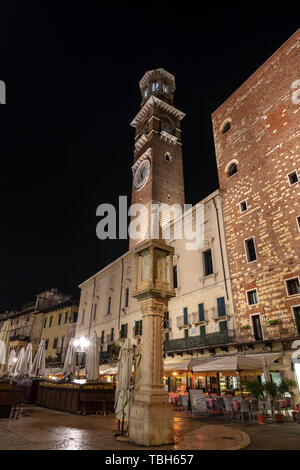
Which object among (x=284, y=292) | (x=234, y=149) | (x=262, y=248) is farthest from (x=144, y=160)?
(x=284, y=292)

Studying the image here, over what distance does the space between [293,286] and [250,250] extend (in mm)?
3817

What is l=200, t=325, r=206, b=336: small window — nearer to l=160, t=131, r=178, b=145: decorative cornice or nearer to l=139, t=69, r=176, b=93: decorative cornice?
l=160, t=131, r=178, b=145: decorative cornice

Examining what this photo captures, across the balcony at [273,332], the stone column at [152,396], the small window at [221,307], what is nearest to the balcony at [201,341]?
the balcony at [273,332]

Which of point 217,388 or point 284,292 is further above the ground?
point 284,292

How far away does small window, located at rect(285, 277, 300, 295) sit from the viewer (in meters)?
15.4

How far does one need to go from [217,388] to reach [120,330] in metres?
13.3

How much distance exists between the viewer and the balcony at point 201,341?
17.2 meters

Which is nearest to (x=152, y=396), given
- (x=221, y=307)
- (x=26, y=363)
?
(x=221, y=307)

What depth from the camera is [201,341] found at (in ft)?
61.1

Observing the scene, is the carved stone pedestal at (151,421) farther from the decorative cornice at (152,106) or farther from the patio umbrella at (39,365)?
the decorative cornice at (152,106)

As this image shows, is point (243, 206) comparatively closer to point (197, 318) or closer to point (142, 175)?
point (197, 318)

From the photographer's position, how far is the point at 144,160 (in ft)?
129

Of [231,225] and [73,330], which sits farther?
[73,330]
